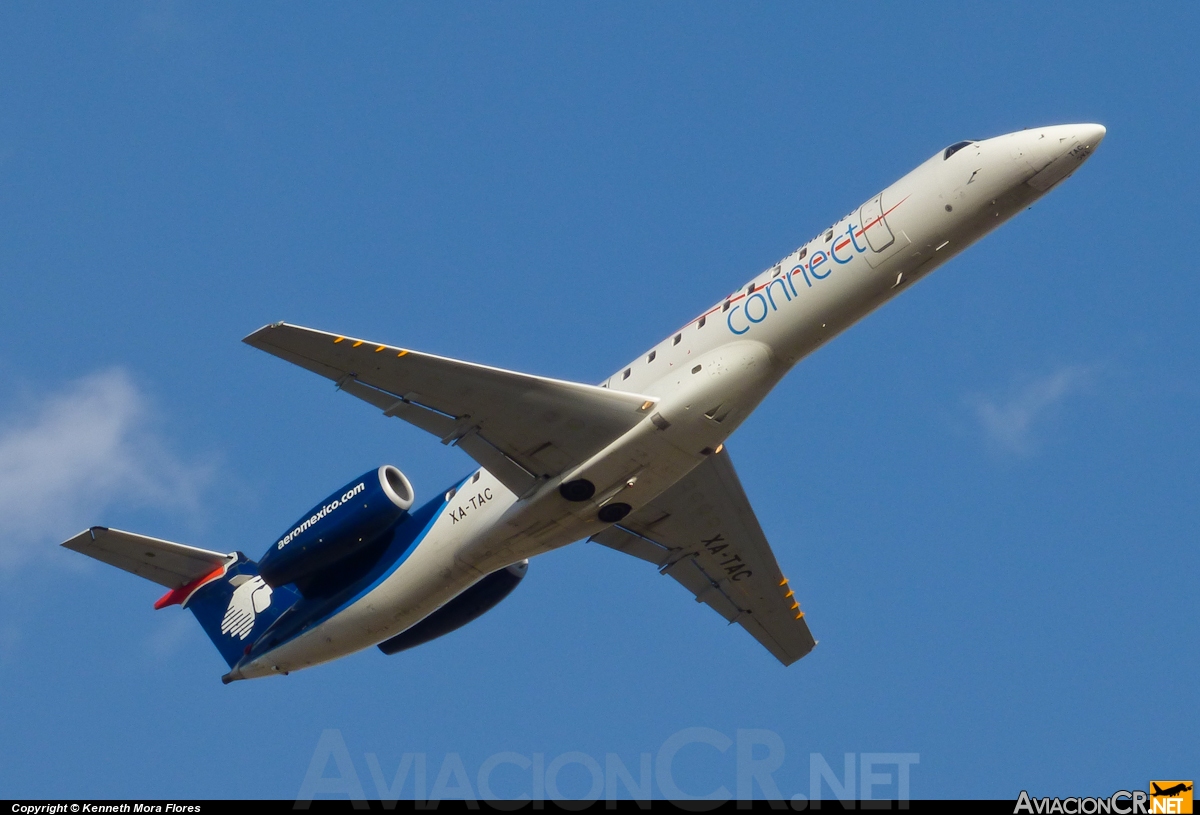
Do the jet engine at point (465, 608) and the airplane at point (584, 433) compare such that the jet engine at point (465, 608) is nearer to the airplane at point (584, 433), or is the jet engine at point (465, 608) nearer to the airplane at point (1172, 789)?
the airplane at point (584, 433)

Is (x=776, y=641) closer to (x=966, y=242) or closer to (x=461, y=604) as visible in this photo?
(x=461, y=604)

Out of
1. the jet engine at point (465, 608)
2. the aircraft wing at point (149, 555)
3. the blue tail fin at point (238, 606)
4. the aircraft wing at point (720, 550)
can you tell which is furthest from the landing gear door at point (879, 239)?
the aircraft wing at point (149, 555)

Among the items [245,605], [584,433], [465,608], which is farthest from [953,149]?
[245,605]

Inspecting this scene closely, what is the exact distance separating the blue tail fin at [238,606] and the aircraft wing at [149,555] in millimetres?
444

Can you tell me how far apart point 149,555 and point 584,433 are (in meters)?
11.3

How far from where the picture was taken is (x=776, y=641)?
3117 centimetres

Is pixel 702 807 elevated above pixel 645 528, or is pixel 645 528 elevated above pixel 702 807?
pixel 645 528

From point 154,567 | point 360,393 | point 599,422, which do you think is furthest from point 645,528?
point 154,567

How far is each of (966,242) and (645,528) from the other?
9122 millimetres

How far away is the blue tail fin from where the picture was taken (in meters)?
30.7

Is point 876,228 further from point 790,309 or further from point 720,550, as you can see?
point 720,550

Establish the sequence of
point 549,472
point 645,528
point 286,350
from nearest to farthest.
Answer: point 286,350 → point 549,472 → point 645,528

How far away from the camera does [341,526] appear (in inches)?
1094

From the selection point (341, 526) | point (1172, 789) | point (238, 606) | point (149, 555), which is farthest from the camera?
point (238, 606)
